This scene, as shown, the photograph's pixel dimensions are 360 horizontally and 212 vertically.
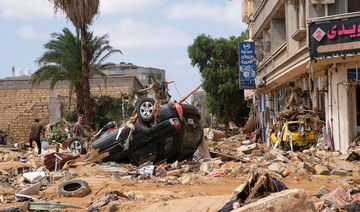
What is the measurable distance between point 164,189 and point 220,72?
2982 centimetres

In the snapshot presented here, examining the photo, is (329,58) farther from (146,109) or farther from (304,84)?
(146,109)

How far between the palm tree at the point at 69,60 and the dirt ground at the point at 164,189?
1502cm

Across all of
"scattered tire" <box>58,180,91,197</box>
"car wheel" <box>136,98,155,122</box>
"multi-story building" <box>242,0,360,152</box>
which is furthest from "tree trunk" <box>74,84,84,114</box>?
"scattered tire" <box>58,180,91,197</box>

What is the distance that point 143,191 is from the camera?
30.5 ft

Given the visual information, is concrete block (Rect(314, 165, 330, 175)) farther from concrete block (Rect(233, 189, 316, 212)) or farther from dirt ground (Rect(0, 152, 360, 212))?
concrete block (Rect(233, 189, 316, 212))

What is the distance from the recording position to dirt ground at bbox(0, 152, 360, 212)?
731 centimetres

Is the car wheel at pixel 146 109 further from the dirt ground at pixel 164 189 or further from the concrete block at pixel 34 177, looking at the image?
the concrete block at pixel 34 177

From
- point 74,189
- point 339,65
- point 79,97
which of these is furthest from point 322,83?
point 79,97

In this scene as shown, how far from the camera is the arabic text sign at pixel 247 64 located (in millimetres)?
25516

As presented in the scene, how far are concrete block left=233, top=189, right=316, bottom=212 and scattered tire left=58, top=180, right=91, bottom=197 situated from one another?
15.6 ft

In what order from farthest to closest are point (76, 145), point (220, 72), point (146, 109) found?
point (220, 72), point (76, 145), point (146, 109)

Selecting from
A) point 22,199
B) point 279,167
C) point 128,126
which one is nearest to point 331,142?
point 279,167

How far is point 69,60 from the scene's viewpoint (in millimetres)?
26781

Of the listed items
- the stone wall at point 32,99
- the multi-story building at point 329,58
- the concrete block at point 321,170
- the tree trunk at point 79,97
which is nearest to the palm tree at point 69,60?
the tree trunk at point 79,97
